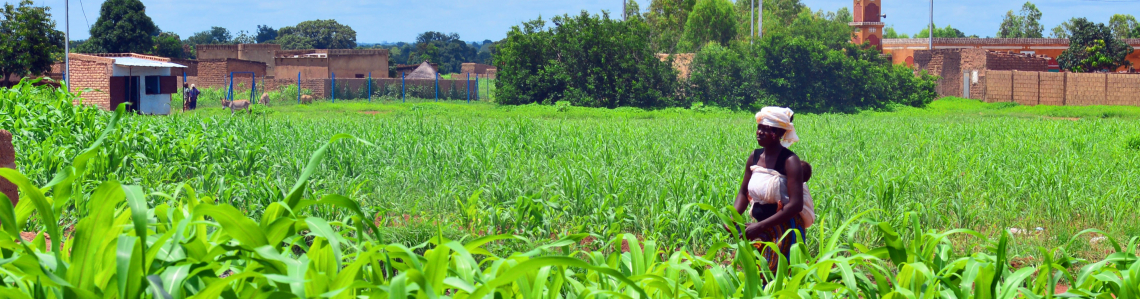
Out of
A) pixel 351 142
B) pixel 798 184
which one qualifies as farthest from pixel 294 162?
pixel 798 184

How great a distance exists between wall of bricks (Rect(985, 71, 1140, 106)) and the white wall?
27.6 m

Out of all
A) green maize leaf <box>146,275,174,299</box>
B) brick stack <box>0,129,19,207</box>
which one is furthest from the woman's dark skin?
brick stack <box>0,129,19,207</box>

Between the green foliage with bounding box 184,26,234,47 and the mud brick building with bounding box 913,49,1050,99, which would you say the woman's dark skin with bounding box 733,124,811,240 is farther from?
the green foliage with bounding box 184,26,234,47

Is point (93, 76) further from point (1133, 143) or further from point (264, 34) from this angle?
point (264, 34)

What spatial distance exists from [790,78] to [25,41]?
2705 cm

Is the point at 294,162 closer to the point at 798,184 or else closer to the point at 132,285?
the point at 798,184

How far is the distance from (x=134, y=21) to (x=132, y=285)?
60.1m

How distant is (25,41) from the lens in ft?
101

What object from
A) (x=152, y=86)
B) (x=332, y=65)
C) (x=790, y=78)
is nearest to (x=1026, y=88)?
(x=790, y=78)

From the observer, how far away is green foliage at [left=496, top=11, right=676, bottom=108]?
27906 millimetres

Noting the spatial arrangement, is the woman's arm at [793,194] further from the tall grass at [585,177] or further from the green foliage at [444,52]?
the green foliage at [444,52]

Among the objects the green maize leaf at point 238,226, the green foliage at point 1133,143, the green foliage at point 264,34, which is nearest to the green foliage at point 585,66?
the green foliage at point 1133,143

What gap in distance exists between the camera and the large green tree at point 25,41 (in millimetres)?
30625

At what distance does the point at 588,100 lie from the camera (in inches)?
A: 1087
